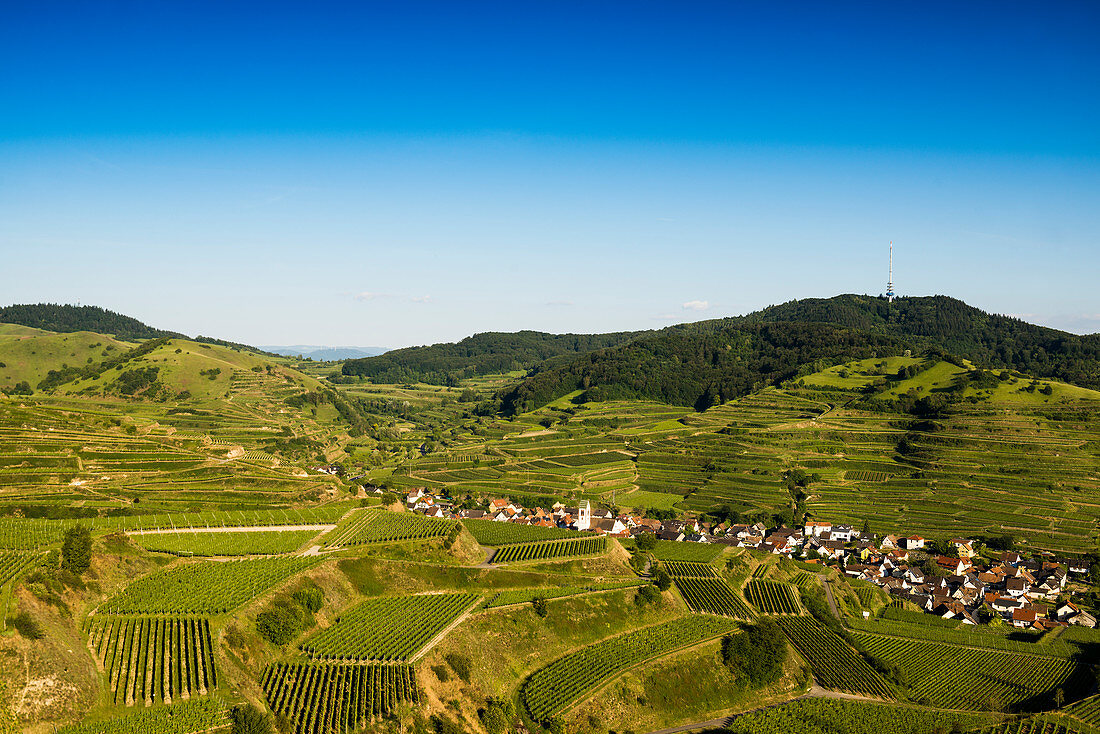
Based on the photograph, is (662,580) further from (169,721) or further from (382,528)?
(169,721)

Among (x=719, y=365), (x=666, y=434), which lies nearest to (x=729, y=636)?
(x=666, y=434)

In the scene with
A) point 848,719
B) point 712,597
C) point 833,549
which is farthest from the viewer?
point 833,549

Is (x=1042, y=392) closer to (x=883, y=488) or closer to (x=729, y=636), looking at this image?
(x=883, y=488)

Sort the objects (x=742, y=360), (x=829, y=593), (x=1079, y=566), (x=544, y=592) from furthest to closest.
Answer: (x=742, y=360) → (x=1079, y=566) → (x=829, y=593) → (x=544, y=592)

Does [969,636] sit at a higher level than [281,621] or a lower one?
lower

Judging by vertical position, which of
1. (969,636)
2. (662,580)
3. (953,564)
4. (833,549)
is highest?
(662,580)

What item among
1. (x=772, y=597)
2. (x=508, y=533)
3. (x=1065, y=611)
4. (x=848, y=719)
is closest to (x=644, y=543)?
(x=772, y=597)
